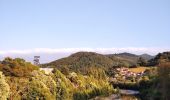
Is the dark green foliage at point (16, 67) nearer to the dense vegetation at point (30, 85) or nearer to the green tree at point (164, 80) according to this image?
the dense vegetation at point (30, 85)

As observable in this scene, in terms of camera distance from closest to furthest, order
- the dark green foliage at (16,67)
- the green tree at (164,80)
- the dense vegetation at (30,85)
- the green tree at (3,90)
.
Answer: the green tree at (3,90), the dense vegetation at (30,85), the green tree at (164,80), the dark green foliage at (16,67)

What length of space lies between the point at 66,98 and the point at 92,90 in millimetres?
30582

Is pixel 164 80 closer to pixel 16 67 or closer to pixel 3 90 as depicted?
pixel 3 90

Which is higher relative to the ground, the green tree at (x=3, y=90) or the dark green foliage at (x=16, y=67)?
the dark green foliage at (x=16, y=67)

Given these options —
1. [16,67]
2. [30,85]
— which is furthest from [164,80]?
[16,67]

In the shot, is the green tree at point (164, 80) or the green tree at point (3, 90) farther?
the green tree at point (164, 80)

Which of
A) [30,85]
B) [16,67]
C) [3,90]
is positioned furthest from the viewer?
[16,67]

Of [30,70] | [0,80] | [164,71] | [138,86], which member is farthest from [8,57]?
[138,86]

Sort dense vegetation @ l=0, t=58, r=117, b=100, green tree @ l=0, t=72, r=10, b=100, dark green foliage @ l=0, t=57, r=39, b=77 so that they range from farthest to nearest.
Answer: dark green foliage @ l=0, t=57, r=39, b=77
dense vegetation @ l=0, t=58, r=117, b=100
green tree @ l=0, t=72, r=10, b=100

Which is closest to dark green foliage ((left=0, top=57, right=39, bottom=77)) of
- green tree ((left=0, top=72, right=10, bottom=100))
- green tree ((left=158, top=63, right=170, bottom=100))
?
green tree ((left=0, top=72, right=10, bottom=100))

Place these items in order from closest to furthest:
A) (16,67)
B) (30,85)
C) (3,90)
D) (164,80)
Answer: (3,90) < (30,85) < (164,80) < (16,67)

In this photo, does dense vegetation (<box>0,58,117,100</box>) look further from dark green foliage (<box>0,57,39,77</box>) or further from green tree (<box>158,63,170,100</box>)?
green tree (<box>158,63,170,100</box>)

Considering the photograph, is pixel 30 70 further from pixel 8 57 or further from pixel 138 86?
pixel 138 86

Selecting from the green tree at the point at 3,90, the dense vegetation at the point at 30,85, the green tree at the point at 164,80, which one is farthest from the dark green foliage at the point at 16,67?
the green tree at the point at 164,80
